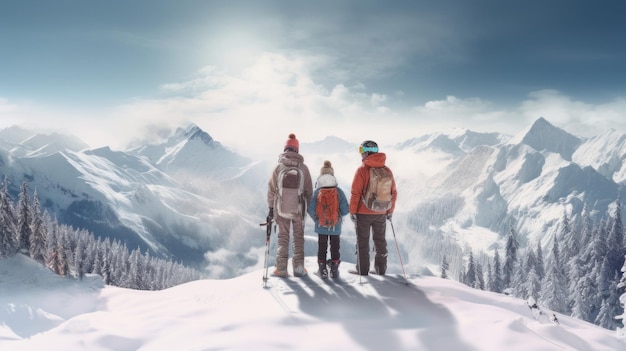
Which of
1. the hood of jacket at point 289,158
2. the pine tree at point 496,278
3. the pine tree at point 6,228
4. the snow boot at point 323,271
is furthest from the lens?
the pine tree at point 496,278

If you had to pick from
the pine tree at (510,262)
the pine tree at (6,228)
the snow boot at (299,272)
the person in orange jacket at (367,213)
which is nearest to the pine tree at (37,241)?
the pine tree at (6,228)

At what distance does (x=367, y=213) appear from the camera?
11.6 meters

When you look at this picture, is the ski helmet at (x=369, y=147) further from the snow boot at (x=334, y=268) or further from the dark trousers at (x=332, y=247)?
the snow boot at (x=334, y=268)

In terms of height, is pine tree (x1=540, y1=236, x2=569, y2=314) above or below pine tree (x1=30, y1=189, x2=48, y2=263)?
below

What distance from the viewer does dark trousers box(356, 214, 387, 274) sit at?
11641 mm

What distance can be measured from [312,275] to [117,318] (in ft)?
18.3

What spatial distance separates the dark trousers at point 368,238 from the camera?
11.6m

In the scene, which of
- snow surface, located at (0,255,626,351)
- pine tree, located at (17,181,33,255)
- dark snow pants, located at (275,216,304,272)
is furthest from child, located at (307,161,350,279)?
pine tree, located at (17,181,33,255)

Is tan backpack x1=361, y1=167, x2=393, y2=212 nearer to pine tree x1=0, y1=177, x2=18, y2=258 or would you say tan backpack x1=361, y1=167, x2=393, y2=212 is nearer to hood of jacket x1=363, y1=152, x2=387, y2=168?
hood of jacket x1=363, y1=152, x2=387, y2=168

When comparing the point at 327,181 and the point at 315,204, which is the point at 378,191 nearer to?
the point at 327,181

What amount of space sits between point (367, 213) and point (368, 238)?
860 mm

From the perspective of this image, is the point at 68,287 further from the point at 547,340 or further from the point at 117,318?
the point at 547,340

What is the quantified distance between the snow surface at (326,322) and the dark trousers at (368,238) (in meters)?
0.67

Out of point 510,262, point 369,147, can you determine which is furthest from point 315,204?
point 510,262
